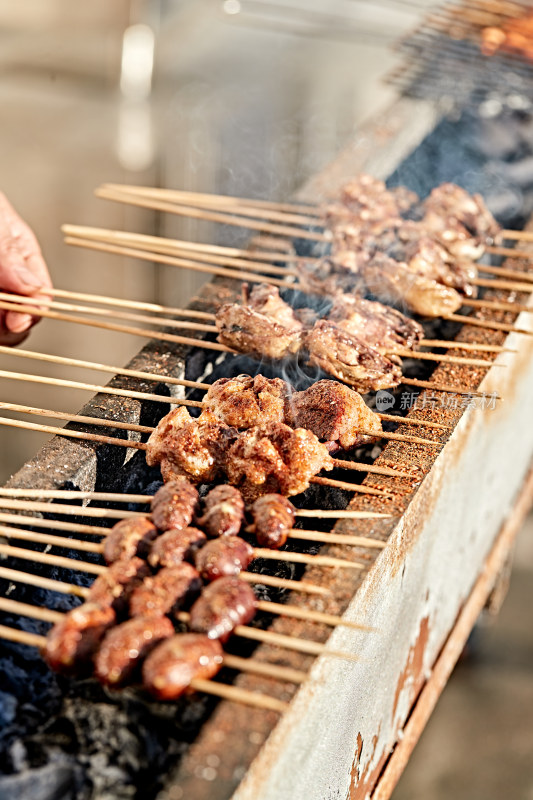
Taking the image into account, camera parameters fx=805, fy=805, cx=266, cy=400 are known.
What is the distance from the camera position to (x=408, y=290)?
4656mm

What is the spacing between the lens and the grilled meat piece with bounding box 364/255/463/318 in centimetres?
459

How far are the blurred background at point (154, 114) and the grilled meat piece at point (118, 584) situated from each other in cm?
624

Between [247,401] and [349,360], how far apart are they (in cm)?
70

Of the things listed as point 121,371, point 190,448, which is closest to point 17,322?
point 121,371

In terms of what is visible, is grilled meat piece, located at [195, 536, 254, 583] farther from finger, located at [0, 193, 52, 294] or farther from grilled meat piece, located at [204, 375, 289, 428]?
finger, located at [0, 193, 52, 294]

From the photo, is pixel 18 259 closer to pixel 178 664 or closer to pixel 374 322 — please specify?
pixel 374 322

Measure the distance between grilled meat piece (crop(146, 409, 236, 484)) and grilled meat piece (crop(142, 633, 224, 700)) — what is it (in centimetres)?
96

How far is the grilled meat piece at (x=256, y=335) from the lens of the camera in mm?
4047

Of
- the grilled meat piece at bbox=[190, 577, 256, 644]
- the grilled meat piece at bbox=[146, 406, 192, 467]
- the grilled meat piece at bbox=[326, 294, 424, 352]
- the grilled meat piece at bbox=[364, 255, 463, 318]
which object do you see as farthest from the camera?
the grilled meat piece at bbox=[364, 255, 463, 318]

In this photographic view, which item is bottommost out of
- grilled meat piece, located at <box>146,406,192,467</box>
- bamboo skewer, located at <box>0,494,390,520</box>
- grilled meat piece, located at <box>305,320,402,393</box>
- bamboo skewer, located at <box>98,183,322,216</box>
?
bamboo skewer, located at <box>0,494,390,520</box>

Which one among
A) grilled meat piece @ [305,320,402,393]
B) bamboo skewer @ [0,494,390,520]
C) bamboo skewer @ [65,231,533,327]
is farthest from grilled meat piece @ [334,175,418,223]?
bamboo skewer @ [0,494,390,520]

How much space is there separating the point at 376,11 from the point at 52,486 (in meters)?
11.3

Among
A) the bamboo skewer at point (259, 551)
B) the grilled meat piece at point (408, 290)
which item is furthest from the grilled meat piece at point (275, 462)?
the grilled meat piece at point (408, 290)

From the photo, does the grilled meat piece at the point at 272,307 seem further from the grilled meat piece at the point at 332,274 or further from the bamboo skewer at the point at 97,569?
the bamboo skewer at the point at 97,569
